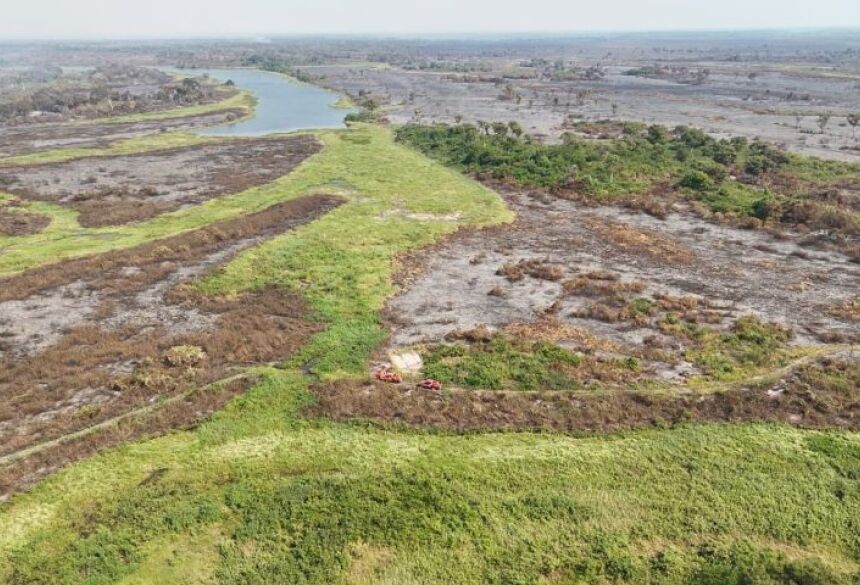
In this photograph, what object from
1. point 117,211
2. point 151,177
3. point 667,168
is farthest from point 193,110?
point 667,168

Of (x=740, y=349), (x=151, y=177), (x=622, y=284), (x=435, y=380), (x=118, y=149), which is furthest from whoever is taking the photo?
(x=118, y=149)

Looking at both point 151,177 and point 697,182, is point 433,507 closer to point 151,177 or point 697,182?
point 697,182

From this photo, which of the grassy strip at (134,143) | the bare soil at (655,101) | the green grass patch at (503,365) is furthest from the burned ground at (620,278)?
the grassy strip at (134,143)

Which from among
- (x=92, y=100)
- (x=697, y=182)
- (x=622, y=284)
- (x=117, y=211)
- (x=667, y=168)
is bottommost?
(x=117, y=211)

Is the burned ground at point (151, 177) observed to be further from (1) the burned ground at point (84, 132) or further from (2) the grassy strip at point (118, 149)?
(1) the burned ground at point (84, 132)

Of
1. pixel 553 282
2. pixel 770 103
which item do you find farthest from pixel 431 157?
pixel 770 103
